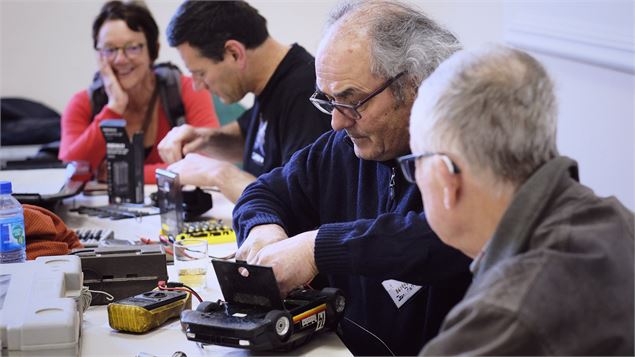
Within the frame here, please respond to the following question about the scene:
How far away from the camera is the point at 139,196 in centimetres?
294

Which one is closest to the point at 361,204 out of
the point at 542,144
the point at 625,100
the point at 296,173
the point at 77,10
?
the point at 296,173

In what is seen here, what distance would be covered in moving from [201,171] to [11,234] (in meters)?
0.96

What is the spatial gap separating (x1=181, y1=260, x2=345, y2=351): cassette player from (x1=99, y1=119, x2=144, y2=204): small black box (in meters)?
1.38

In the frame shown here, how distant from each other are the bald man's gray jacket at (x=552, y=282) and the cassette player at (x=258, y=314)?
17.8 inches

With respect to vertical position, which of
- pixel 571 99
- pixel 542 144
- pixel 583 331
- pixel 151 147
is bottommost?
pixel 151 147

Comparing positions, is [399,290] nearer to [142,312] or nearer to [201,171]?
[142,312]

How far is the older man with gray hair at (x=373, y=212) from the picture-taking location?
167 cm

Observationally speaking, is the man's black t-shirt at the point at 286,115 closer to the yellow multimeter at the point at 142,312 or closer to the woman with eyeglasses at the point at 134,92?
the woman with eyeglasses at the point at 134,92

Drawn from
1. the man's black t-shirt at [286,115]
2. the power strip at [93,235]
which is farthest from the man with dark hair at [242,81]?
the power strip at [93,235]

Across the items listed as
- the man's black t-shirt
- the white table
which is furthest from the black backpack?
the white table

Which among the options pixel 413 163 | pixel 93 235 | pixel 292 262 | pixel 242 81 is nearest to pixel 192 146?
pixel 242 81

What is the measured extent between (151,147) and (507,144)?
2816 mm

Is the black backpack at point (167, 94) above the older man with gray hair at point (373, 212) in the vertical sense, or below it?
below

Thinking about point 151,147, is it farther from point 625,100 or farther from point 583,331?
point 583,331
